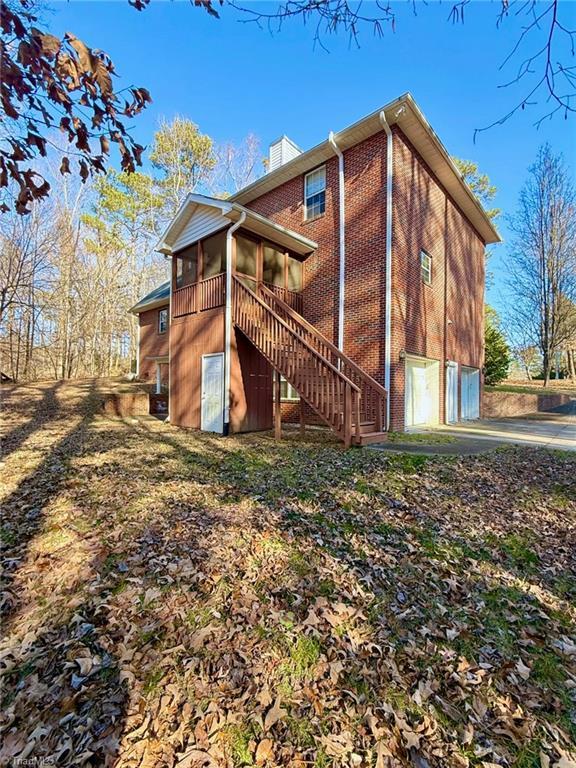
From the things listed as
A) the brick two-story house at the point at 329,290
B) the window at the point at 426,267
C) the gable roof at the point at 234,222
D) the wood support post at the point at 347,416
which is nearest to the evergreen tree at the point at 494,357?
the brick two-story house at the point at 329,290

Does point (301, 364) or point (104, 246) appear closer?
point (301, 364)

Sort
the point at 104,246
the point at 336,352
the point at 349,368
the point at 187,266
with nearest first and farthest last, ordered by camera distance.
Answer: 1. the point at 336,352
2. the point at 349,368
3. the point at 187,266
4. the point at 104,246

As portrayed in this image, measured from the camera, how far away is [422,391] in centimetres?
1211

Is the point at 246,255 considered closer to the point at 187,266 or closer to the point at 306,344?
the point at 187,266

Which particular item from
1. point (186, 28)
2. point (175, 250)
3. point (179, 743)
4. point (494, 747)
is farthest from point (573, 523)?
point (175, 250)

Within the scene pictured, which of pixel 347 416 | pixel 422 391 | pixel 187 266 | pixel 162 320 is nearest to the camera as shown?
pixel 347 416

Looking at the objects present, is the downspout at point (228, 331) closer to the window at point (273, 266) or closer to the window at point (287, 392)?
the window at point (273, 266)

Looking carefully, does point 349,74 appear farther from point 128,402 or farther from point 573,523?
point 128,402

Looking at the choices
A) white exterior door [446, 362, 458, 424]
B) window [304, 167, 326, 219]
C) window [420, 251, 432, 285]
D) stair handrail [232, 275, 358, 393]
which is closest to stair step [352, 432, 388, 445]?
stair handrail [232, 275, 358, 393]

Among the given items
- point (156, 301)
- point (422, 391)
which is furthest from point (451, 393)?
point (156, 301)

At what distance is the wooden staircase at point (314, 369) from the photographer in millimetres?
8000

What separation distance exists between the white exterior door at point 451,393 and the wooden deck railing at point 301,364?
21.3ft

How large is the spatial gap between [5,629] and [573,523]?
5.95 meters

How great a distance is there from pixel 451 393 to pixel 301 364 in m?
7.52
